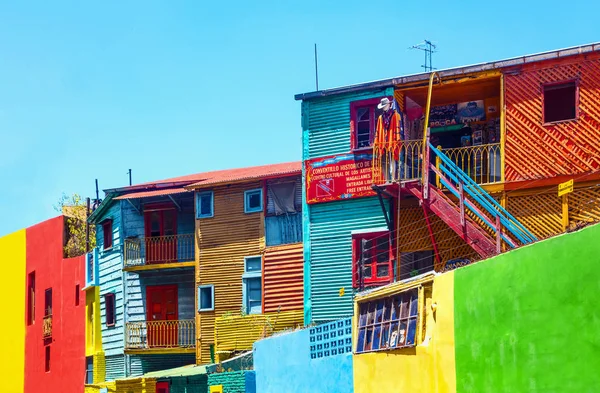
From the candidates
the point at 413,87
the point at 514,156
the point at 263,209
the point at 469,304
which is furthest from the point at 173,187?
the point at 469,304

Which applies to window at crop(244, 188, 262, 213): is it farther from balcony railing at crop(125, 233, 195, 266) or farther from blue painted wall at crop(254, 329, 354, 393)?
blue painted wall at crop(254, 329, 354, 393)

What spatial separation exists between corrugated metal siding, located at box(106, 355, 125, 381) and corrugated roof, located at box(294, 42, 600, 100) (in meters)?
14.1

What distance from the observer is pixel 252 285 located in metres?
35.3

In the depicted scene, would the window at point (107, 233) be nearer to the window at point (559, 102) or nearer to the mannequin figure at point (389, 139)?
the mannequin figure at point (389, 139)

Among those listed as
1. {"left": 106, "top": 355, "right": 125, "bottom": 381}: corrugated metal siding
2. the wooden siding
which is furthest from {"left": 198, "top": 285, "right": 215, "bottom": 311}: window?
the wooden siding

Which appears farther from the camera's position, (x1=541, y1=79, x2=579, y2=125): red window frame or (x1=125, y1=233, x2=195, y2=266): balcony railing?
(x1=125, y1=233, x2=195, y2=266): balcony railing

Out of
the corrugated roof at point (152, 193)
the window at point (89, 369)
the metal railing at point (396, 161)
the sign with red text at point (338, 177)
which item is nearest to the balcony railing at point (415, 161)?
the metal railing at point (396, 161)

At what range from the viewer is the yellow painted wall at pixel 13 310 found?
48125 mm

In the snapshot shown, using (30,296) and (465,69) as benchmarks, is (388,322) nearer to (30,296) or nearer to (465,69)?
(465,69)

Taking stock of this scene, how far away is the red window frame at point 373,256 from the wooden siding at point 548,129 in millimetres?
3894

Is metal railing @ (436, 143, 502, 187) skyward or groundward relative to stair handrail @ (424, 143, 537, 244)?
skyward

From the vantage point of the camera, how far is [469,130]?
29266 millimetres

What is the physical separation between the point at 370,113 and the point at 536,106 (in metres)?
4.60

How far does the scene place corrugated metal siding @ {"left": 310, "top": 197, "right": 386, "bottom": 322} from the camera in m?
29.2
